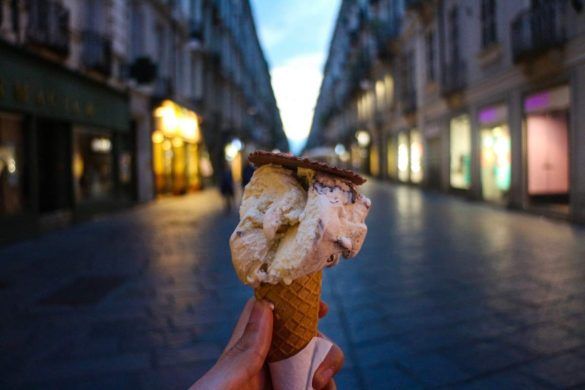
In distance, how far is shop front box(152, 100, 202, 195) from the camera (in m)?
19.2

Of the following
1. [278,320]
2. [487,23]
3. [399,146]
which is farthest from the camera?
[399,146]

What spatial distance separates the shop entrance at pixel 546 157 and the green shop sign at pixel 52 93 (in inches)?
461

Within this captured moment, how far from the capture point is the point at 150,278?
20.0ft

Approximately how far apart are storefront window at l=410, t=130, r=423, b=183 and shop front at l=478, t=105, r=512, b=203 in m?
7.52

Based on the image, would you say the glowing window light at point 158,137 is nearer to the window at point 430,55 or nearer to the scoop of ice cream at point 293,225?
the window at point 430,55

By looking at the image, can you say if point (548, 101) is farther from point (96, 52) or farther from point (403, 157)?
point (403, 157)

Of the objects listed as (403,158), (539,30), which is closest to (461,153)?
(539,30)

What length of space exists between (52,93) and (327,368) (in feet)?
36.2

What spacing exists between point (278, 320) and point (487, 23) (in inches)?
609

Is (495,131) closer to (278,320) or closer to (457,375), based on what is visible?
(457,375)

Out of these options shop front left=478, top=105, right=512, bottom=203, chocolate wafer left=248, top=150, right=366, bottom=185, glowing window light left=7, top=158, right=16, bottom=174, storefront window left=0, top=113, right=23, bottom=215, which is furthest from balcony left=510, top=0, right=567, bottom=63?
glowing window light left=7, top=158, right=16, bottom=174

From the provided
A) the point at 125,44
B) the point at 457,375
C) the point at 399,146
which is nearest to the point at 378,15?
the point at 399,146

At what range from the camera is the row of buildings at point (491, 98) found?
1054 cm

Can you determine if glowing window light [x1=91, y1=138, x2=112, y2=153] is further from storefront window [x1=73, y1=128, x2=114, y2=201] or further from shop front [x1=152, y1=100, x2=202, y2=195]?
shop front [x1=152, y1=100, x2=202, y2=195]
